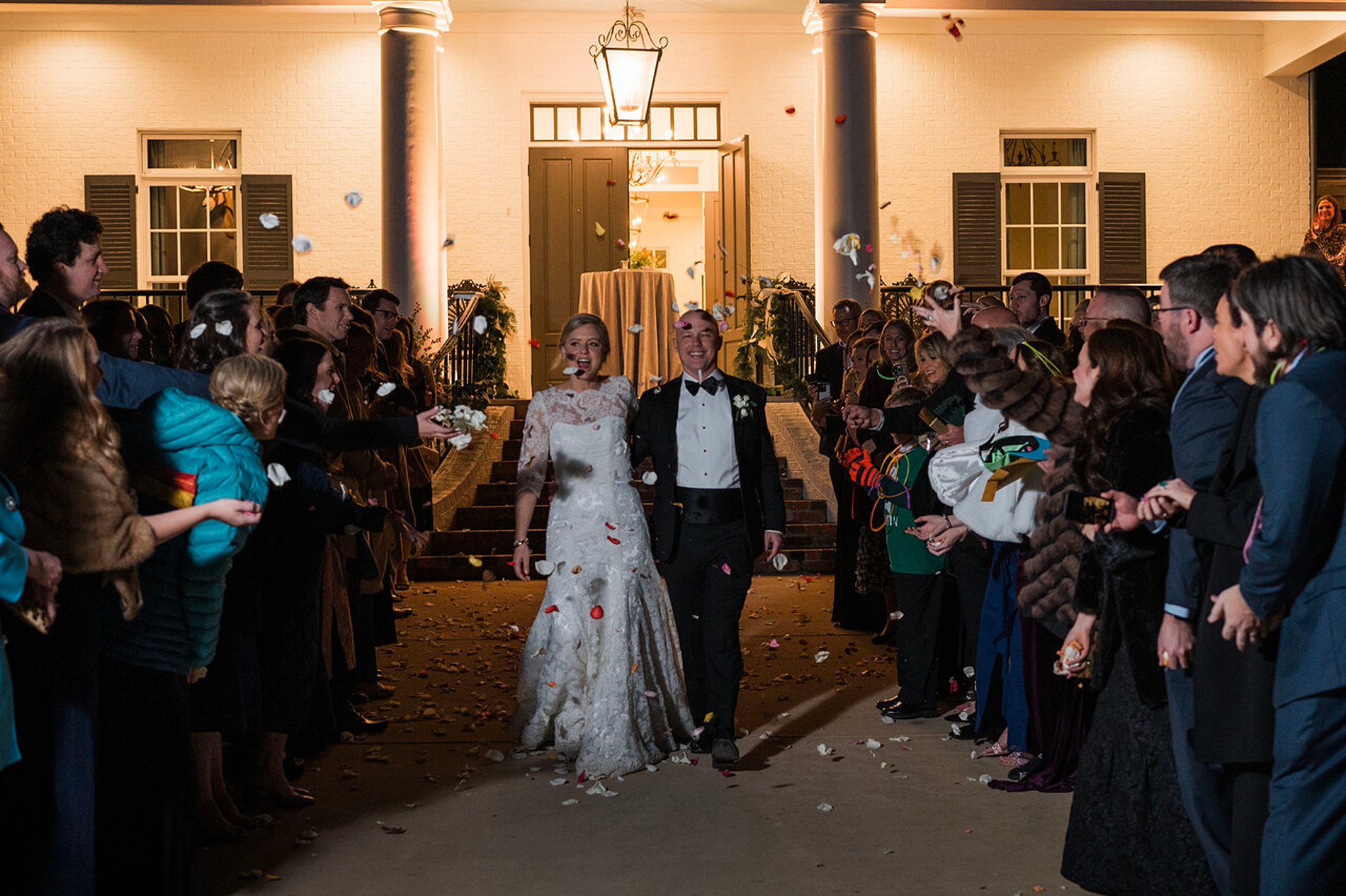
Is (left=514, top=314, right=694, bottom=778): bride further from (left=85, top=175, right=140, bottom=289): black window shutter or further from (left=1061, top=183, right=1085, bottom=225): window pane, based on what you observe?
(left=1061, top=183, right=1085, bottom=225): window pane

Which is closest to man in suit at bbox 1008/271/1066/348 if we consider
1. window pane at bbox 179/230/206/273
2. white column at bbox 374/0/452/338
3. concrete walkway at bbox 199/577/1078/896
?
concrete walkway at bbox 199/577/1078/896

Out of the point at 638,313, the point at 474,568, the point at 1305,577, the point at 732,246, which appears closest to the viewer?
the point at 1305,577

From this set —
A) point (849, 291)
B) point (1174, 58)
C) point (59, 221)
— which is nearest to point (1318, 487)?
point (59, 221)

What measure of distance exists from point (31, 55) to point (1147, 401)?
14776mm

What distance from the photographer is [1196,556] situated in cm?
342

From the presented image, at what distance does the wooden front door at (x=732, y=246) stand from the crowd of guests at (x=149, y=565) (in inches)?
412

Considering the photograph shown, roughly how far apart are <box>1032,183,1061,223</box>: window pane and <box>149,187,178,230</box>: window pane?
10.0 metres

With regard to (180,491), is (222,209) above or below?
above

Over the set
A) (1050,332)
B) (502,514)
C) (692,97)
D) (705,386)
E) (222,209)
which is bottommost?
(502,514)

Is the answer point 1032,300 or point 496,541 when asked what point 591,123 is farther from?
point 1032,300

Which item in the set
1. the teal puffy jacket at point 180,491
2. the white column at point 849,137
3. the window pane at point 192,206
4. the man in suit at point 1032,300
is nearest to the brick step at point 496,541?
the white column at point 849,137

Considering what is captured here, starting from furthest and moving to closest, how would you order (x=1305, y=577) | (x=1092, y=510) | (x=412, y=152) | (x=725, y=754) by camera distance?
(x=412, y=152) < (x=725, y=754) < (x=1092, y=510) < (x=1305, y=577)

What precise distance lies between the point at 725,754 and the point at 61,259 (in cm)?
300

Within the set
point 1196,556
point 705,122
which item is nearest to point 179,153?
point 705,122
